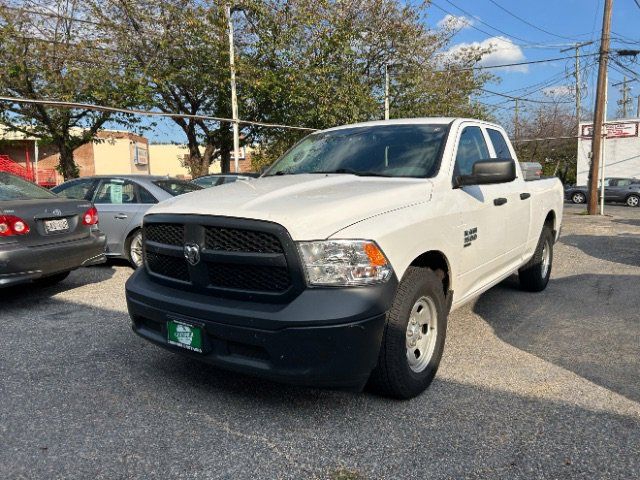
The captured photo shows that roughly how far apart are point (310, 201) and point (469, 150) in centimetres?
189

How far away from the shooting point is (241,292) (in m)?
2.87

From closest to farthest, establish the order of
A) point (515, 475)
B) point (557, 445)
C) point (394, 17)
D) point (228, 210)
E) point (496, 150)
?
point (515, 475)
point (557, 445)
point (228, 210)
point (496, 150)
point (394, 17)

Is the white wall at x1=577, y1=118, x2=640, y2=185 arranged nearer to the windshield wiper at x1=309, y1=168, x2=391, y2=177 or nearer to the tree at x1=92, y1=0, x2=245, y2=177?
the tree at x1=92, y1=0, x2=245, y2=177

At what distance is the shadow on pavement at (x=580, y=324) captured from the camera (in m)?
3.79

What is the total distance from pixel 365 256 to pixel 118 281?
505cm

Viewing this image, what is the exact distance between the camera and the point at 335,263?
8.91ft

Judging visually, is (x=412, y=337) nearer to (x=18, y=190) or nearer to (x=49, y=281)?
(x=18, y=190)

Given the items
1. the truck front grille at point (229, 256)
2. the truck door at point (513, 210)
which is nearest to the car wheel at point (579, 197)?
the truck door at point (513, 210)

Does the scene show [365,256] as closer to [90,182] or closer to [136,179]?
[136,179]

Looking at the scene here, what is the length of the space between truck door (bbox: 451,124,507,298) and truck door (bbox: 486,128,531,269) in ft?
0.33

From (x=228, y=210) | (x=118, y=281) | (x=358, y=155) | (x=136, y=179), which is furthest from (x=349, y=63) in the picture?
(x=228, y=210)

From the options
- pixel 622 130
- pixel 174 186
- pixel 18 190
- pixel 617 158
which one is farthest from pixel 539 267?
pixel 617 158

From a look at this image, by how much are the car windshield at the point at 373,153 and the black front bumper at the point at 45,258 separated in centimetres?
262

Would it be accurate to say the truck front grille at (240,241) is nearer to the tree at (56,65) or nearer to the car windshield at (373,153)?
the car windshield at (373,153)
